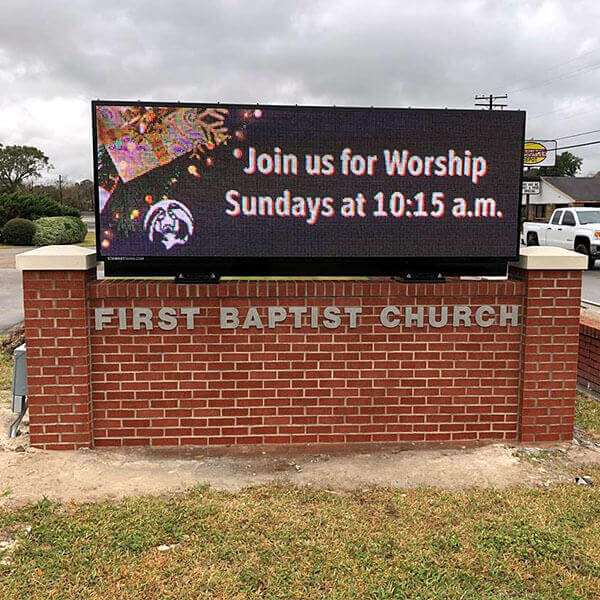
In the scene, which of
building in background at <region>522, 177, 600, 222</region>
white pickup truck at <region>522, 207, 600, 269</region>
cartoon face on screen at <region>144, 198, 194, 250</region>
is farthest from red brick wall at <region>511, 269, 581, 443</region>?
building in background at <region>522, 177, 600, 222</region>

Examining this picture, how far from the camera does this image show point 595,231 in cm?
1997

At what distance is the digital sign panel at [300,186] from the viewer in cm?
474

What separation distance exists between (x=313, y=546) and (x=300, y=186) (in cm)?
255

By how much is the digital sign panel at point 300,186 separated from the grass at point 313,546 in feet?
5.91

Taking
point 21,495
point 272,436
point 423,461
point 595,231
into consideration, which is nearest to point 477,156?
point 423,461

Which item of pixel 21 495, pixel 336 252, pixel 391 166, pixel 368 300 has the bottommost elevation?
pixel 21 495

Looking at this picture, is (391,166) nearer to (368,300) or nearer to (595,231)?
(368,300)

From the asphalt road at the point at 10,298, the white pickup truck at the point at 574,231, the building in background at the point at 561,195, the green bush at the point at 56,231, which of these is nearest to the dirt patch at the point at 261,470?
the asphalt road at the point at 10,298

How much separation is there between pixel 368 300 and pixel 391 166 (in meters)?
1.07

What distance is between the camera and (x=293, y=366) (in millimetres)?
5203

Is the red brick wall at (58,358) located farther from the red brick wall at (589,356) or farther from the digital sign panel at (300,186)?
the red brick wall at (589,356)

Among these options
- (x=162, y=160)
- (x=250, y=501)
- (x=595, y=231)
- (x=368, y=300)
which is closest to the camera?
(x=250, y=501)

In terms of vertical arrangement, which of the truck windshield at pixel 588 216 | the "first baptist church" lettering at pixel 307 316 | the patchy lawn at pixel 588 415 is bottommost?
the patchy lawn at pixel 588 415

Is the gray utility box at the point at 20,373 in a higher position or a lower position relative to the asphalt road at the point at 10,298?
higher
